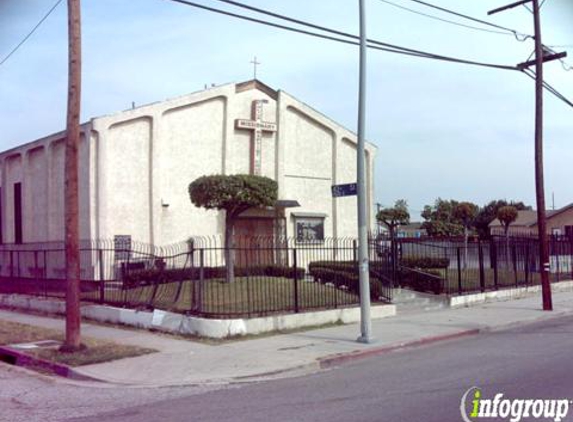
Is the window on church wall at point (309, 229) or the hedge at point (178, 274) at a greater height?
the window on church wall at point (309, 229)

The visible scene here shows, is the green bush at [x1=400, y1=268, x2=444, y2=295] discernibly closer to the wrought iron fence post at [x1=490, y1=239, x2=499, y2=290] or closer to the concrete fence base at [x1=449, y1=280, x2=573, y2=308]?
the concrete fence base at [x1=449, y1=280, x2=573, y2=308]

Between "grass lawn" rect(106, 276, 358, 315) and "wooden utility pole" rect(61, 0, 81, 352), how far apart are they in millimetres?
2831

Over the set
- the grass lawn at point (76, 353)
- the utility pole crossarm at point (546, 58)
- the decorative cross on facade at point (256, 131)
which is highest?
the utility pole crossarm at point (546, 58)

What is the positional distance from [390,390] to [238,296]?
7.28 m

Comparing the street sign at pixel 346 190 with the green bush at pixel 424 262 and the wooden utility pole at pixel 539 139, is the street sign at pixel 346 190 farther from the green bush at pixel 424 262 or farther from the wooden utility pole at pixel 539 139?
the green bush at pixel 424 262

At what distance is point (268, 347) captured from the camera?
12.2 metres

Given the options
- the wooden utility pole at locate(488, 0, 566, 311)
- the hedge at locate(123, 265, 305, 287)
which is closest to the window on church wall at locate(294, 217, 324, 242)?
the hedge at locate(123, 265, 305, 287)

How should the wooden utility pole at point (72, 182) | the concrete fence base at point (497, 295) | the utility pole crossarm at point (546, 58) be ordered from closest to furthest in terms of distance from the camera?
the wooden utility pole at point (72, 182) < the concrete fence base at point (497, 295) < the utility pole crossarm at point (546, 58)

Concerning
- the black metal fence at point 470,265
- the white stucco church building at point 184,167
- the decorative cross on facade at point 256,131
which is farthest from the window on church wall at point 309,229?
the black metal fence at point 470,265

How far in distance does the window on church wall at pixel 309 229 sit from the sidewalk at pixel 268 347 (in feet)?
30.1

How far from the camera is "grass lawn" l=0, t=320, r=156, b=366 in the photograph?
36.6 feet

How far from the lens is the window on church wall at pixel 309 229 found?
26059mm

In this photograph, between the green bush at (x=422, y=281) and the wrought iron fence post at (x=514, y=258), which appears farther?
the wrought iron fence post at (x=514, y=258)

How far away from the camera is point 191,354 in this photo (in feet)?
38.1
